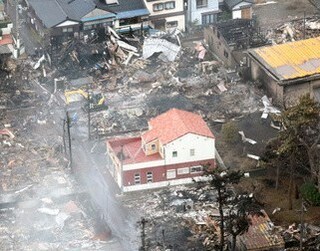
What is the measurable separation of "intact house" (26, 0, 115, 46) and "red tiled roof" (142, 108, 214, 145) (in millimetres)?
14798

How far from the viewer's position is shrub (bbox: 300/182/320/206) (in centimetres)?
4650

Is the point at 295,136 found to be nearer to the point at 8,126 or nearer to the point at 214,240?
the point at 214,240

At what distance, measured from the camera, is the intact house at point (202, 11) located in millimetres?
66250

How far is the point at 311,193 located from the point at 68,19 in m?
22.9

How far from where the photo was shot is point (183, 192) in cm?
4862

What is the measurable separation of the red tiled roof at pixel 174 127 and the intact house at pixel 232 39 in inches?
438

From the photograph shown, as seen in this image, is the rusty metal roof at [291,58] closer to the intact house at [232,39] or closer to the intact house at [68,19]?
the intact house at [232,39]

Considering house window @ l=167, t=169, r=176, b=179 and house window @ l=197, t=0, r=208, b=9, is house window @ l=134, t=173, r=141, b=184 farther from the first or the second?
house window @ l=197, t=0, r=208, b=9

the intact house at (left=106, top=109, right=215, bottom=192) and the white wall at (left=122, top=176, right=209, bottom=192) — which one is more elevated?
the intact house at (left=106, top=109, right=215, bottom=192)

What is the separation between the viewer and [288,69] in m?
56.3

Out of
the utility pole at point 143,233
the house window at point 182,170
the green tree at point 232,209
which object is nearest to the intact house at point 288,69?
the house window at point 182,170

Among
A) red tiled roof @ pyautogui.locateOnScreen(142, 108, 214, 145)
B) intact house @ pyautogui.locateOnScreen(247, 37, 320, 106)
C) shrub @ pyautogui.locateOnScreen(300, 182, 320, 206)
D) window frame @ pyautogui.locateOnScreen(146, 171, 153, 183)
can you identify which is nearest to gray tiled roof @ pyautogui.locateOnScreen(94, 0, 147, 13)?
intact house @ pyautogui.locateOnScreen(247, 37, 320, 106)

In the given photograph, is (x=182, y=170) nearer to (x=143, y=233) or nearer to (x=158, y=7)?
(x=143, y=233)

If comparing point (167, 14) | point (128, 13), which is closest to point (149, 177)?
point (128, 13)
